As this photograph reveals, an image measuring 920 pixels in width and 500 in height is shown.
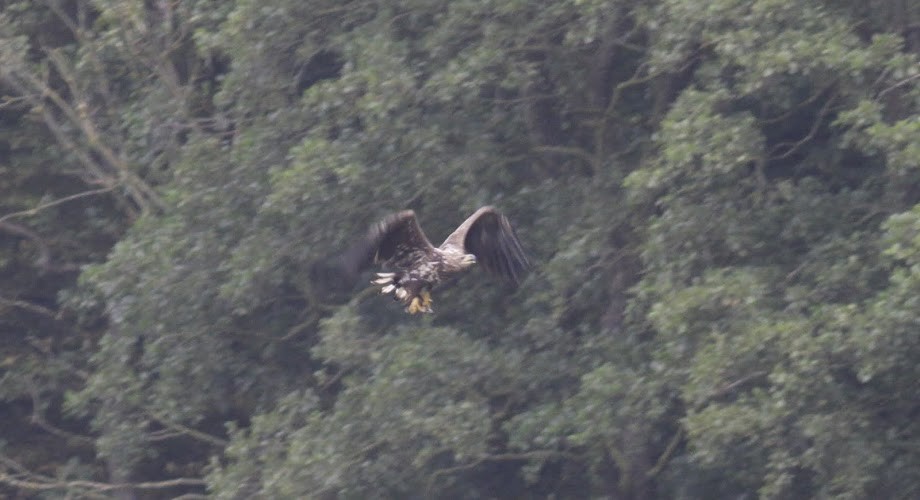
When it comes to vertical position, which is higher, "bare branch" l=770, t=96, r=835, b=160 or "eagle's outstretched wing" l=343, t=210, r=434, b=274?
"eagle's outstretched wing" l=343, t=210, r=434, b=274

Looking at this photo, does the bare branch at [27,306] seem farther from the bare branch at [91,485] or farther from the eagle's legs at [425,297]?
the eagle's legs at [425,297]

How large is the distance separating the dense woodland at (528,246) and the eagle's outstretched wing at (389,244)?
1.33 meters

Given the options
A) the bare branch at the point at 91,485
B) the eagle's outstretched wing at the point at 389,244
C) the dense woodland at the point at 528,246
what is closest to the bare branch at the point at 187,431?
the dense woodland at the point at 528,246

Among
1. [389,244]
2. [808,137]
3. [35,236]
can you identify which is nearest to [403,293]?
[389,244]

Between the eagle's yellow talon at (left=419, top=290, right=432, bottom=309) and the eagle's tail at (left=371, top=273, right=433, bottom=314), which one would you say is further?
the eagle's yellow talon at (left=419, top=290, right=432, bottom=309)

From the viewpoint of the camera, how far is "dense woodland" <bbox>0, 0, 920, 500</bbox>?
8.66 m

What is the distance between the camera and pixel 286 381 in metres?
10.7

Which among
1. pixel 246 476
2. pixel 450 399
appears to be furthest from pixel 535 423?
pixel 246 476

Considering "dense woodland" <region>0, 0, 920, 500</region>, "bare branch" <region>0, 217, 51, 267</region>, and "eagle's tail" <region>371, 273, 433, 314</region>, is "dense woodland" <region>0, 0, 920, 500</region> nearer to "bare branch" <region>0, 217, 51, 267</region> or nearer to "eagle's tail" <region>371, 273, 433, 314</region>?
"bare branch" <region>0, 217, 51, 267</region>

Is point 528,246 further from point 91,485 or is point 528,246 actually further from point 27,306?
point 27,306

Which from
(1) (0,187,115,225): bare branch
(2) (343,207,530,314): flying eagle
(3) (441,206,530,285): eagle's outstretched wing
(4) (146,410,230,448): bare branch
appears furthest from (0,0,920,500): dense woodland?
(2) (343,207,530,314): flying eagle

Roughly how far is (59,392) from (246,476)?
285 centimetres

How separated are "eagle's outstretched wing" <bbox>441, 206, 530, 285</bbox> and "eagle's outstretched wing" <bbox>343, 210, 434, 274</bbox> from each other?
0.17m

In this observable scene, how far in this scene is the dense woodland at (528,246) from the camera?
8.66m
